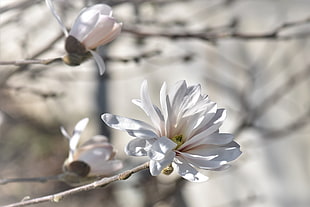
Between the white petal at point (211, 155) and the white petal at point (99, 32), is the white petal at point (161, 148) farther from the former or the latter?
the white petal at point (99, 32)

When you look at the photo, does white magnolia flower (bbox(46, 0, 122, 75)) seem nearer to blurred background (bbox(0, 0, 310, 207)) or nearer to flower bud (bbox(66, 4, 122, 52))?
flower bud (bbox(66, 4, 122, 52))

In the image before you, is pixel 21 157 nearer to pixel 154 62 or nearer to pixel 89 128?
pixel 89 128

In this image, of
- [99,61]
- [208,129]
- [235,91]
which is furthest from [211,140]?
[235,91]

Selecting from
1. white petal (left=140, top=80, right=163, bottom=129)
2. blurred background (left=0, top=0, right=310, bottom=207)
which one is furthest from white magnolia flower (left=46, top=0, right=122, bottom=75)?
blurred background (left=0, top=0, right=310, bottom=207)

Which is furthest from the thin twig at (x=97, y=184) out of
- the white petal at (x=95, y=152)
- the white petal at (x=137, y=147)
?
the white petal at (x=95, y=152)

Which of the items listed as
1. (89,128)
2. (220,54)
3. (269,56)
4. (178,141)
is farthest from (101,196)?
(178,141)

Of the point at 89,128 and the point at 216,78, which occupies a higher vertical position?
the point at 216,78
